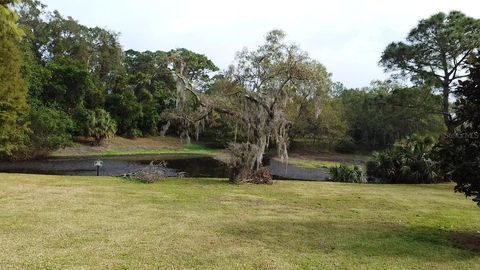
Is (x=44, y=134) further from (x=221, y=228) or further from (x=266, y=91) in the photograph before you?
(x=221, y=228)

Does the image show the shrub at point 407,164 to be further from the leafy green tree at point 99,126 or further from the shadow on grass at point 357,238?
the leafy green tree at point 99,126

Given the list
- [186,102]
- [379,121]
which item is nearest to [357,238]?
[186,102]

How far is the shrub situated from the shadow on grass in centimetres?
1169

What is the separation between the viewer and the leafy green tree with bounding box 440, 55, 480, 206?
869 centimetres

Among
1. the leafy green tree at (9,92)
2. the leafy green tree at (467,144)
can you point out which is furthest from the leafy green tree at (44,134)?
the leafy green tree at (467,144)

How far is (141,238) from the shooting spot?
7.60 m

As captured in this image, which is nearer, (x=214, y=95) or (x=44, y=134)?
(x=214, y=95)

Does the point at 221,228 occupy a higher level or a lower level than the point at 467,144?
lower

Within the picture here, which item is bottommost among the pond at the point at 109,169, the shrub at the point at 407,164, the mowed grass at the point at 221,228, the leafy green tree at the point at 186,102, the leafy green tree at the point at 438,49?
the pond at the point at 109,169

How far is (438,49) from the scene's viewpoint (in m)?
22.1

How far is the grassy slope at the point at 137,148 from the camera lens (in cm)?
3872

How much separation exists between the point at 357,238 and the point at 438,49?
17.1 m

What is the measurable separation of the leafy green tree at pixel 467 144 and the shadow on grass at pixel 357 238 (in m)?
1.28

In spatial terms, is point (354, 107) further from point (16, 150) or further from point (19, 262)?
point (19, 262)
